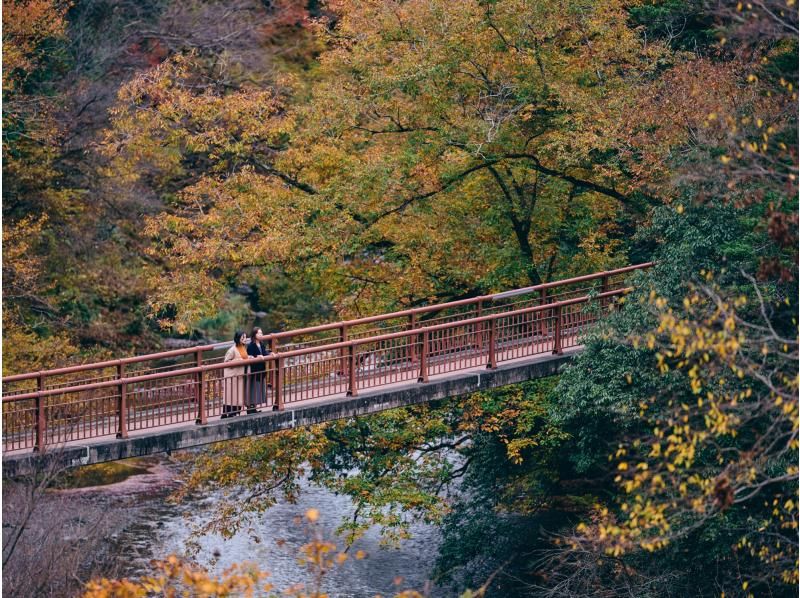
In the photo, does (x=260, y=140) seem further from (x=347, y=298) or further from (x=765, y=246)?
(x=765, y=246)

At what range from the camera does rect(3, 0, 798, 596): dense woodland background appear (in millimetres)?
17750

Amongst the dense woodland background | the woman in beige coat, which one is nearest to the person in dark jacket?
the woman in beige coat

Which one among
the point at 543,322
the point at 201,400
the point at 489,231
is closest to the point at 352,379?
the point at 201,400

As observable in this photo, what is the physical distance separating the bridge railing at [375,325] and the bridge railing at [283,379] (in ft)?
1.00

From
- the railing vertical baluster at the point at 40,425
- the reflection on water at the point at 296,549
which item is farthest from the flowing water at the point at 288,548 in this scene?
the railing vertical baluster at the point at 40,425

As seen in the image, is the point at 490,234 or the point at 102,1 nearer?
Result: the point at 490,234

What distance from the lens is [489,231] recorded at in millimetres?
24234

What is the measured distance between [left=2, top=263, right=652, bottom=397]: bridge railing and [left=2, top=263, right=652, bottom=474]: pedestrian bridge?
0.05 metres

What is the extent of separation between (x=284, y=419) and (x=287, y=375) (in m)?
0.79

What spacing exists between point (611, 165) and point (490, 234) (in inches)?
126

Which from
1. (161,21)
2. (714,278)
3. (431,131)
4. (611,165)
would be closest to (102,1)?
(161,21)

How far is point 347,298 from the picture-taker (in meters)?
25.0

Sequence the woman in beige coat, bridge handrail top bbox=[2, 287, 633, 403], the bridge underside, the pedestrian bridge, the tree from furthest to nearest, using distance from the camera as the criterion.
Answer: the tree, the woman in beige coat, the pedestrian bridge, the bridge underside, bridge handrail top bbox=[2, 287, 633, 403]

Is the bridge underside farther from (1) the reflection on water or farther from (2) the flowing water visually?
(1) the reflection on water
